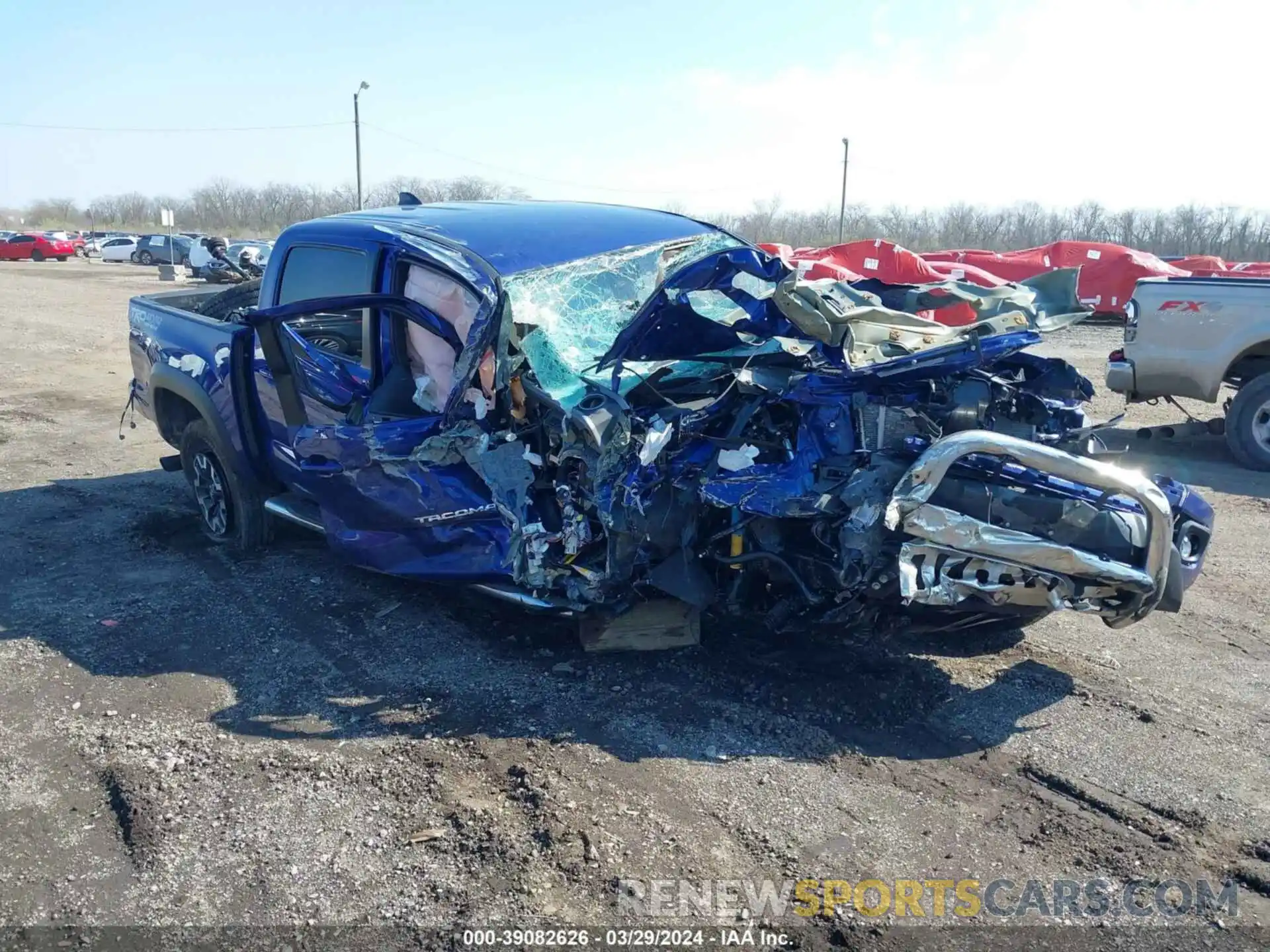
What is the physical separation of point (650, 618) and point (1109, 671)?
6.76ft

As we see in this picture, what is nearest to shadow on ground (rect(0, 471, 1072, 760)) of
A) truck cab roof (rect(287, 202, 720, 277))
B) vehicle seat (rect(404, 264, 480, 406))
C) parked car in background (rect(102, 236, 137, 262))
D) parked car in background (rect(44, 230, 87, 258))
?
vehicle seat (rect(404, 264, 480, 406))

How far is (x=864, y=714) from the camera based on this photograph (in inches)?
159

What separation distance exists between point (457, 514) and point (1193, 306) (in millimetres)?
Result: 7018

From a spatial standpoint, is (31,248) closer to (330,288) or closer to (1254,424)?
(330,288)

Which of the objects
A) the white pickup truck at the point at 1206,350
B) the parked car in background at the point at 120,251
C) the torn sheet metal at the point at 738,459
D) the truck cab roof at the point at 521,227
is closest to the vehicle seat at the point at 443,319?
the truck cab roof at the point at 521,227

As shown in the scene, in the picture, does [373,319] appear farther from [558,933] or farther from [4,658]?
[558,933]

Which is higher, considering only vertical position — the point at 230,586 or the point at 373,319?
the point at 373,319

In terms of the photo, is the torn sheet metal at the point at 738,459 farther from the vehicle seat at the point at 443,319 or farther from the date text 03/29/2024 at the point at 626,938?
the date text 03/29/2024 at the point at 626,938

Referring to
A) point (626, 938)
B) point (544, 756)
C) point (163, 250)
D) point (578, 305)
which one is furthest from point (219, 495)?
point (163, 250)

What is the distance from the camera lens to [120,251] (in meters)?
44.5

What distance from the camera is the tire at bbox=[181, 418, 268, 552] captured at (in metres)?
6.03

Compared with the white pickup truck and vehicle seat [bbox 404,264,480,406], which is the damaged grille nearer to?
vehicle seat [bbox 404,264,480,406]

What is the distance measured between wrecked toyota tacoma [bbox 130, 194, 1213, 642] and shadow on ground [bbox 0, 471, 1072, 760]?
0.31 m

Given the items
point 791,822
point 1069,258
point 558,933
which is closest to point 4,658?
point 558,933
